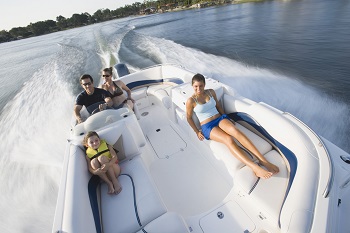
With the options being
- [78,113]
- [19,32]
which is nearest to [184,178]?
[78,113]

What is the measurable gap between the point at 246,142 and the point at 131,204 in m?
1.21

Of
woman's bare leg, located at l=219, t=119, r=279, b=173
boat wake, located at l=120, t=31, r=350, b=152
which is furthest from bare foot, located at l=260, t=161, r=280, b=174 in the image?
boat wake, located at l=120, t=31, r=350, b=152

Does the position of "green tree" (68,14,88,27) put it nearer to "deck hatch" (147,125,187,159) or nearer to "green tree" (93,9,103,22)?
"green tree" (93,9,103,22)

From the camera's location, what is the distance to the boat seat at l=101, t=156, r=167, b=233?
1.61m

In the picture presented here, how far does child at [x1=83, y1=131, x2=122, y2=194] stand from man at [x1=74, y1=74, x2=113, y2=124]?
838mm

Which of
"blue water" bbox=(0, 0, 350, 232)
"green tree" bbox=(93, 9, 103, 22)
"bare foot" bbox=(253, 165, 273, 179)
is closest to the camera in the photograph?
"bare foot" bbox=(253, 165, 273, 179)

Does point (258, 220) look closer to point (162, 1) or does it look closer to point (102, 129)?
point (102, 129)

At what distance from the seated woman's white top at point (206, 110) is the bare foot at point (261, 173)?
0.81m

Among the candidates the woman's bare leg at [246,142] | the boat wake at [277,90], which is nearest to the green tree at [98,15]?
the boat wake at [277,90]

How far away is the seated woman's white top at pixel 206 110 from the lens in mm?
2318

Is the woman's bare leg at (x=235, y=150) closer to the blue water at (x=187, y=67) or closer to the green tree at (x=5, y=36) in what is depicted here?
the blue water at (x=187, y=67)

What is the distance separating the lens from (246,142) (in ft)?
6.38

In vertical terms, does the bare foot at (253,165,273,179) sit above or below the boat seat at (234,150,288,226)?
above

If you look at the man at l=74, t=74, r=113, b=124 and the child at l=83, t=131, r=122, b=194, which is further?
the man at l=74, t=74, r=113, b=124
